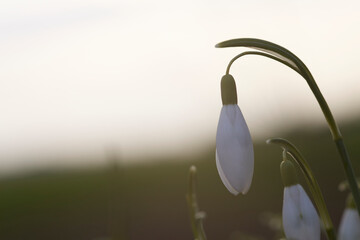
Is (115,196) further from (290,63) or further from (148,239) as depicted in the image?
(148,239)

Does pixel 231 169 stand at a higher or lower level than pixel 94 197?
higher

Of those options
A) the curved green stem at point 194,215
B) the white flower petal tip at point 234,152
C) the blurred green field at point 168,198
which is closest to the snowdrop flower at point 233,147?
the white flower petal tip at point 234,152

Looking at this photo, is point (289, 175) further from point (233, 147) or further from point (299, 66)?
point (299, 66)

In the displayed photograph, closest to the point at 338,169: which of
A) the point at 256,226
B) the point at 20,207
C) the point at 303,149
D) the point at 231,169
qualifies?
the point at 303,149

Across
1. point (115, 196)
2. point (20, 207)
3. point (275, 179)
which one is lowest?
point (20, 207)

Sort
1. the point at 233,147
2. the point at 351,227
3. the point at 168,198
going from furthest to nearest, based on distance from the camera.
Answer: the point at 168,198
the point at 351,227
the point at 233,147

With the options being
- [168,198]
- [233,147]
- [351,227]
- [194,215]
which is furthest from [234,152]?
[168,198]
